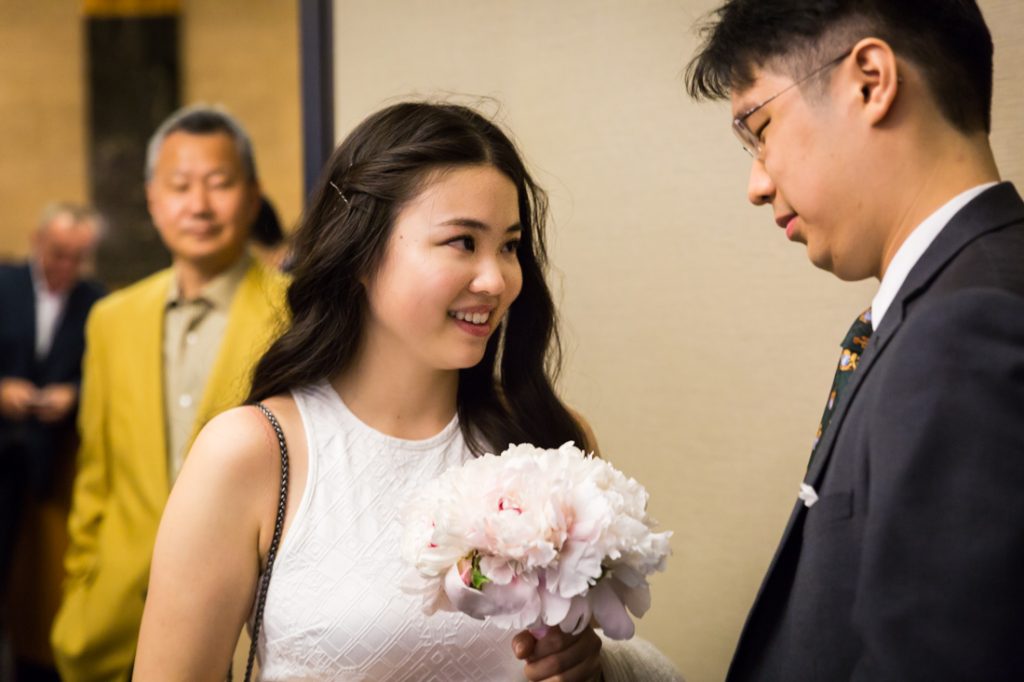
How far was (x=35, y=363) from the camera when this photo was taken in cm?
349

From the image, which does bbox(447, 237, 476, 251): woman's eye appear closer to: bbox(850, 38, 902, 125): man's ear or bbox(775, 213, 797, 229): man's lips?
bbox(775, 213, 797, 229): man's lips

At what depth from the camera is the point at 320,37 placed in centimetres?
288

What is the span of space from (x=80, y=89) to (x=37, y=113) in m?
0.23

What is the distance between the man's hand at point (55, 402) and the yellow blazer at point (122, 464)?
0.39m

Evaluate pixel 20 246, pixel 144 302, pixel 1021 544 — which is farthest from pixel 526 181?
pixel 20 246

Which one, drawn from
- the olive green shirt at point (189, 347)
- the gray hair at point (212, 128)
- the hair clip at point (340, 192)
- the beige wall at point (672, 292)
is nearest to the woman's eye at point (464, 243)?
the hair clip at point (340, 192)

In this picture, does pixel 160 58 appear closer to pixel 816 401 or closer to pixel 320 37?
pixel 320 37

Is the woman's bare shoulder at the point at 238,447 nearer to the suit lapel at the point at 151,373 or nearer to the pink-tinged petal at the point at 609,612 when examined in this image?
the pink-tinged petal at the point at 609,612

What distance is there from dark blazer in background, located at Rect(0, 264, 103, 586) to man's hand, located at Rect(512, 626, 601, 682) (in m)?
2.51

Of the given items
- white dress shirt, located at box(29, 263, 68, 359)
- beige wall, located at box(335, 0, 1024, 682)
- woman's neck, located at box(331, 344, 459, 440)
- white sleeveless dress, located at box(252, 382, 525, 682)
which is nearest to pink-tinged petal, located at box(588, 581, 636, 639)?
white sleeveless dress, located at box(252, 382, 525, 682)

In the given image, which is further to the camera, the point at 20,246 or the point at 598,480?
the point at 20,246

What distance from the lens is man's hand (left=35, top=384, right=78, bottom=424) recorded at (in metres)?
3.39

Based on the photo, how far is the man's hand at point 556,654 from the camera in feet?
4.55

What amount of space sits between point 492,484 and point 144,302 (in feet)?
6.76
